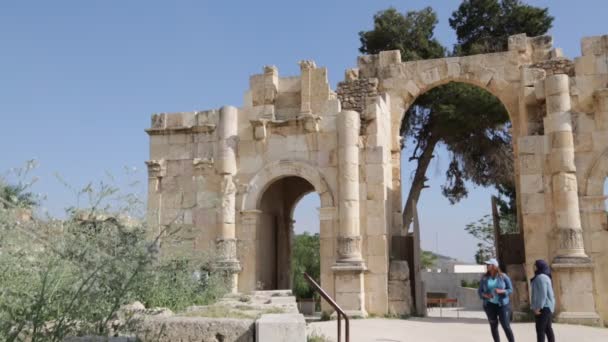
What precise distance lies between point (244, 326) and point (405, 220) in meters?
17.3

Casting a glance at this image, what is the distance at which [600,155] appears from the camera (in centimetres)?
1223

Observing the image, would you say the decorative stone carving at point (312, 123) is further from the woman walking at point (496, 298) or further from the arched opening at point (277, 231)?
the woman walking at point (496, 298)

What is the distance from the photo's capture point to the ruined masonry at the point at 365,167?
1209 centimetres

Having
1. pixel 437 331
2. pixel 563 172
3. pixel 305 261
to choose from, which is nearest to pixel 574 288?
pixel 563 172

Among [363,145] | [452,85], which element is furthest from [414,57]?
[363,145]

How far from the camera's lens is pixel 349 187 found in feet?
42.3

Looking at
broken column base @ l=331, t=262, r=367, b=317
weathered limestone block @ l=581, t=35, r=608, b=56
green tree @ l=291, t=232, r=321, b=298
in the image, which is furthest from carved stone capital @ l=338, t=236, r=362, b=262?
green tree @ l=291, t=232, r=321, b=298

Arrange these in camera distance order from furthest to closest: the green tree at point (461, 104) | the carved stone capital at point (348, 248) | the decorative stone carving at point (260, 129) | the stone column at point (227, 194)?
the green tree at point (461, 104) < the decorative stone carving at point (260, 129) < the stone column at point (227, 194) < the carved stone capital at point (348, 248)

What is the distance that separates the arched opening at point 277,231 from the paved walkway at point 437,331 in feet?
10.9

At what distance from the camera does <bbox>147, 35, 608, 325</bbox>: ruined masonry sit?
1209 centimetres

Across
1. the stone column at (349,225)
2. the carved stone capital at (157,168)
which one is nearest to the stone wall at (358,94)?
the stone column at (349,225)

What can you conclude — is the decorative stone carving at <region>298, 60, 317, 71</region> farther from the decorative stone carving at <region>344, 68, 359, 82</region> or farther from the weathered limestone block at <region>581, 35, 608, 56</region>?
the weathered limestone block at <region>581, 35, 608, 56</region>

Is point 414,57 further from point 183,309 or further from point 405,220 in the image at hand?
point 183,309

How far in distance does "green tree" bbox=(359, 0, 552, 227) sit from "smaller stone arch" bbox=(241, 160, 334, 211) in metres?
9.90
